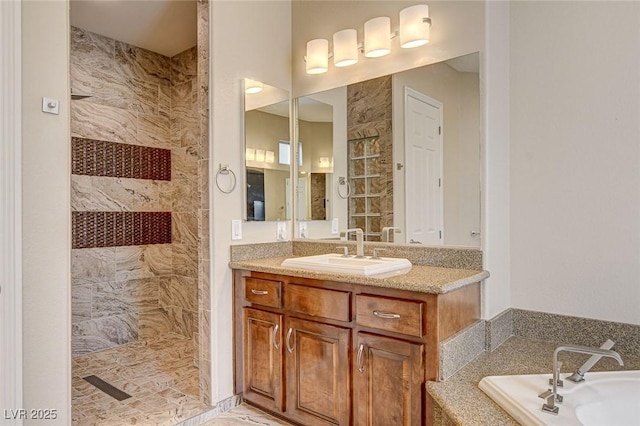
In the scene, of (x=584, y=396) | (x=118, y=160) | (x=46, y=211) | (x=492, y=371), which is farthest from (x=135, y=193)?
(x=584, y=396)

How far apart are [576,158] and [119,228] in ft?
11.0

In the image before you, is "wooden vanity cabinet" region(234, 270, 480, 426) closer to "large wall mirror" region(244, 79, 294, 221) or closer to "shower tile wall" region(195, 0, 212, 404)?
"shower tile wall" region(195, 0, 212, 404)

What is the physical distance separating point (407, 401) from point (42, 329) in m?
1.57

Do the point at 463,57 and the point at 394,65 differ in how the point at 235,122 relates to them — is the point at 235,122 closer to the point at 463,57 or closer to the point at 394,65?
the point at 394,65

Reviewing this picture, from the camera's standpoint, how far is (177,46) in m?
3.59

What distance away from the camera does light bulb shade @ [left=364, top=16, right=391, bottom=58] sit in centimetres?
232

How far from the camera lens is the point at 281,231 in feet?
9.06

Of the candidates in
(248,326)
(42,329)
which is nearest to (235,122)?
(248,326)

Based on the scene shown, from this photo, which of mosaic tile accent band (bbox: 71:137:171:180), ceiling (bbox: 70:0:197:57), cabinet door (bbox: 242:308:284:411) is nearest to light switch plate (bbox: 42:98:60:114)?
cabinet door (bbox: 242:308:284:411)

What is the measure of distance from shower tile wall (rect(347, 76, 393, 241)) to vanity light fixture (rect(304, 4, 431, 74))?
0.57ft

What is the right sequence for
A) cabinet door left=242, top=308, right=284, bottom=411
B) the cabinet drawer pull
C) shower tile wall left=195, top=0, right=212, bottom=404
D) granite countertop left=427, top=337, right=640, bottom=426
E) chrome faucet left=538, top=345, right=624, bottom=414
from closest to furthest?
1. chrome faucet left=538, top=345, right=624, bottom=414
2. granite countertop left=427, top=337, right=640, bottom=426
3. the cabinet drawer pull
4. cabinet door left=242, top=308, right=284, bottom=411
5. shower tile wall left=195, top=0, right=212, bottom=404

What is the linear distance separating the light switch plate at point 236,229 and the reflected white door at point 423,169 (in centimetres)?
102

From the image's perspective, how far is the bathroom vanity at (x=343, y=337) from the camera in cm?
168

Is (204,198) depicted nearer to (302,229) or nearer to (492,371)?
(302,229)
